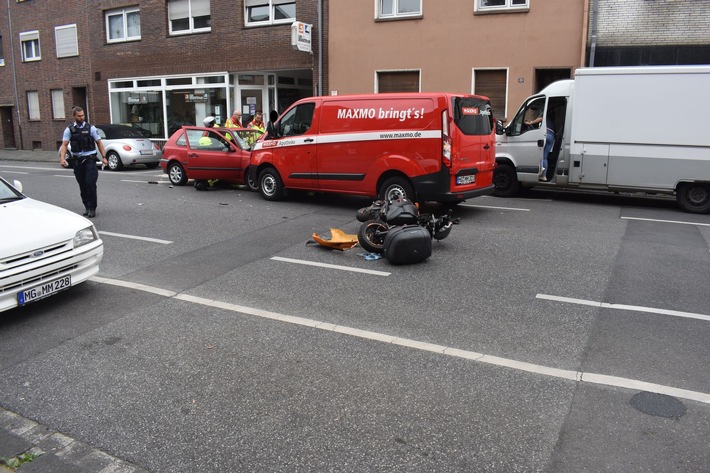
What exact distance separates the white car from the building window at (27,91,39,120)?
26809 mm

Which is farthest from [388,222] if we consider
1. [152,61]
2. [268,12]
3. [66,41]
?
[66,41]

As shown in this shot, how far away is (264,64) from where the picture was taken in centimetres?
2111

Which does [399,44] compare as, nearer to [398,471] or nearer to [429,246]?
[429,246]

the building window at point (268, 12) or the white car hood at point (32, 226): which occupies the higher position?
the building window at point (268, 12)

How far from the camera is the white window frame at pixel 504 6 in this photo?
16453 mm

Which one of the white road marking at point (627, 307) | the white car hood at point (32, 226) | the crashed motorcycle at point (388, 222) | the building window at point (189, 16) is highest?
the building window at point (189, 16)

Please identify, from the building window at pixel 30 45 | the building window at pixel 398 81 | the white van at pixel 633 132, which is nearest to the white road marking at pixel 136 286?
the white van at pixel 633 132

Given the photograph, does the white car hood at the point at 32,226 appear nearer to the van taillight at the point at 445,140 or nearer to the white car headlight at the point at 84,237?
the white car headlight at the point at 84,237

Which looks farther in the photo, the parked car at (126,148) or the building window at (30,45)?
the building window at (30,45)

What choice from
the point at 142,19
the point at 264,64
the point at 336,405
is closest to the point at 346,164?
the point at 336,405

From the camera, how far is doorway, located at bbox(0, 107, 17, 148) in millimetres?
31495

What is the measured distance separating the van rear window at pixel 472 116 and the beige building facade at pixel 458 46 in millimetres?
6833

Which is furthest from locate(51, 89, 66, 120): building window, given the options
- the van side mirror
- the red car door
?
the van side mirror

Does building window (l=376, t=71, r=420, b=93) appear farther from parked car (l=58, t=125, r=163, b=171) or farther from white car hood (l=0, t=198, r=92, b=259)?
white car hood (l=0, t=198, r=92, b=259)
